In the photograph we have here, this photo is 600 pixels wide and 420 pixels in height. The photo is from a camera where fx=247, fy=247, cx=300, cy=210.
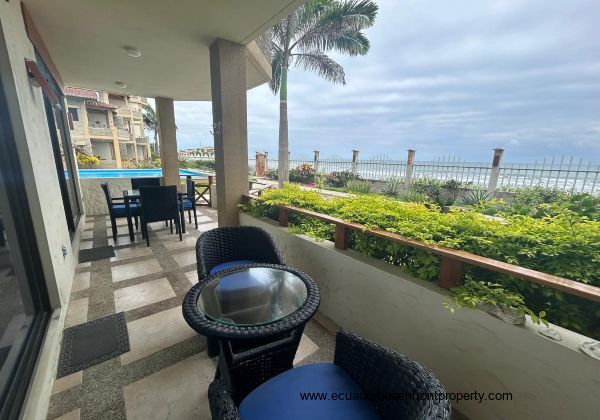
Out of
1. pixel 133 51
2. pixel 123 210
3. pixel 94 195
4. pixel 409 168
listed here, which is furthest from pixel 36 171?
pixel 409 168

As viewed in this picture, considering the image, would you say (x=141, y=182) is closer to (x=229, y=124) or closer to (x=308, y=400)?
(x=229, y=124)

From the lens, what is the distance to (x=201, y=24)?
2424 millimetres

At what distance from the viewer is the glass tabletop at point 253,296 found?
4.00 feet

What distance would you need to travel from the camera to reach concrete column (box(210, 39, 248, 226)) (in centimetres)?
286

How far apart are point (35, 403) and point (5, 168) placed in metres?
1.39

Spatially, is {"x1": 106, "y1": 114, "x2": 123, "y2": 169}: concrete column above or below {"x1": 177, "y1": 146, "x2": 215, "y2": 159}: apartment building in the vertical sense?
above

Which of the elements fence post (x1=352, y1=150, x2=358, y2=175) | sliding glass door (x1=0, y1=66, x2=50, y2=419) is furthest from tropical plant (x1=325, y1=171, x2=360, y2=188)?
sliding glass door (x1=0, y1=66, x2=50, y2=419)

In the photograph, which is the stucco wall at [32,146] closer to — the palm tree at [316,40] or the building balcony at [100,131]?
the palm tree at [316,40]

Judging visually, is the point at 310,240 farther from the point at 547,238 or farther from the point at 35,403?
the point at 35,403

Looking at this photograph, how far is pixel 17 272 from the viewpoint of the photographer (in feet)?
5.60

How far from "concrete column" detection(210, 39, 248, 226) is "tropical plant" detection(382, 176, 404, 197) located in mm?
6109

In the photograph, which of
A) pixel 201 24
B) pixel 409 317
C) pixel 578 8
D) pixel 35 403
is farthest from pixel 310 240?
pixel 578 8

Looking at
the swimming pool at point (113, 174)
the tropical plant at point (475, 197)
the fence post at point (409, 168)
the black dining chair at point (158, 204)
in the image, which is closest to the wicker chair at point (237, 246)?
the black dining chair at point (158, 204)

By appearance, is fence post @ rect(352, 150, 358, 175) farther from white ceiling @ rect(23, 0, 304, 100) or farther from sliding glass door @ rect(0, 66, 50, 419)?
sliding glass door @ rect(0, 66, 50, 419)
